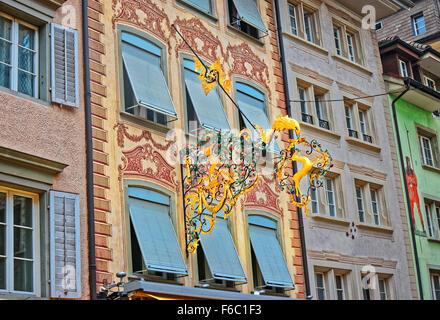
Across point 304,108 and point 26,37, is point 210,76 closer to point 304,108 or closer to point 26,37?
point 26,37

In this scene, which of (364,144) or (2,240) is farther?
(364,144)

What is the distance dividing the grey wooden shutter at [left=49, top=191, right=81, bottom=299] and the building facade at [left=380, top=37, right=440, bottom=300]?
12333 mm

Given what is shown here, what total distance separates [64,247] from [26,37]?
340 centimetres

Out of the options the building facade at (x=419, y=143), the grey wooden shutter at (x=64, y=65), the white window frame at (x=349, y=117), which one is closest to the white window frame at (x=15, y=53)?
the grey wooden shutter at (x=64, y=65)

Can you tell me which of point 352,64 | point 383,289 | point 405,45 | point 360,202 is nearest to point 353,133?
point 360,202

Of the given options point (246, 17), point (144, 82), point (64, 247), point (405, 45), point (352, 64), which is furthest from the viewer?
point (405, 45)

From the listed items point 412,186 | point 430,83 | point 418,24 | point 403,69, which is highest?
point 418,24

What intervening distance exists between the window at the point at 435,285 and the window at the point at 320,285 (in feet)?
16.8

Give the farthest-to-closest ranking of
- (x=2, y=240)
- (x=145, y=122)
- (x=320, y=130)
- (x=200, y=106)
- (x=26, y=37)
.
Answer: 1. (x=320, y=130)
2. (x=200, y=106)
3. (x=145, y=122)
4. (x=26, y=37)
5. (x=2, y=240)

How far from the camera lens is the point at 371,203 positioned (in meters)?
21.1

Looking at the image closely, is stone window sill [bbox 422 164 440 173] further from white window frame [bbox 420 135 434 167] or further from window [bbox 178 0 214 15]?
window [bbox 178 0 214 15]

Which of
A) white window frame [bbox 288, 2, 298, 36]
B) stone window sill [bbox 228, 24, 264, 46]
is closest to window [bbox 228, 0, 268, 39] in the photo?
stone window sill [bbox 228, 24, 264, 46]
